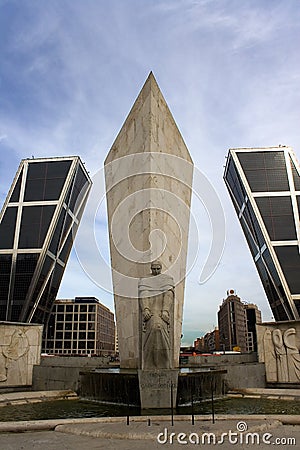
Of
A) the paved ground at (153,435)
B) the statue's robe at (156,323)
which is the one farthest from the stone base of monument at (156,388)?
the paved ground at (153,435)

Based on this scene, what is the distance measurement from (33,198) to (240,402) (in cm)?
4329

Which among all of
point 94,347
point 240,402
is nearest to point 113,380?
point 240,402

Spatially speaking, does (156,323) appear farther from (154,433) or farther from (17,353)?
(17,353)

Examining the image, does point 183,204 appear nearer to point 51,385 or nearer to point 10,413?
point 51,385

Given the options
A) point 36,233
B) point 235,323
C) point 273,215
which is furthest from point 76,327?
point 273,215

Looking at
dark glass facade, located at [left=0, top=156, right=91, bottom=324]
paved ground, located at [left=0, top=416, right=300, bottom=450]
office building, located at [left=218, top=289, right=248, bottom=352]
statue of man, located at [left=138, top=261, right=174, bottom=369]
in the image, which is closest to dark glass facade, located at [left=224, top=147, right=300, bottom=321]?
dark glass facade, located at [left=0, top=156, right=91, bottom=324]

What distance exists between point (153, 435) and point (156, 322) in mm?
3395

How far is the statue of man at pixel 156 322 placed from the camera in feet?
27.0

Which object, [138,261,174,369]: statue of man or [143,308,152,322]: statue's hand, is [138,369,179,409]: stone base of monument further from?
[143,308,152,322]: statue's hand

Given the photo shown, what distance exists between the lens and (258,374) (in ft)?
→ 41.7

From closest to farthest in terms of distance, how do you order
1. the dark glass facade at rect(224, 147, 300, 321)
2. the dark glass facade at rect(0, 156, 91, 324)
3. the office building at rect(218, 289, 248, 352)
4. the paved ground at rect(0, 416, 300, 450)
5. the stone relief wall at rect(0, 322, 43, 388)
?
the paved ground at rect(0, 416, 300, 450)
the stone relief wall at rect(0, 322, 43, 388)
the dark glass facade at rect(224, 147, 300, 321)
the dark glass facade at rect(0, 156, 91, 324)
the office building at rect(218, 289, 248, 352)

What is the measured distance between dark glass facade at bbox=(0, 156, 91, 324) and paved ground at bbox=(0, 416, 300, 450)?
40416 millimetres

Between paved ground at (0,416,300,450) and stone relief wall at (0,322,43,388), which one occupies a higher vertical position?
stone relief wall at (0,322,43,388)

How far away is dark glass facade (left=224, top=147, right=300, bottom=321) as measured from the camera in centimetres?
4141
